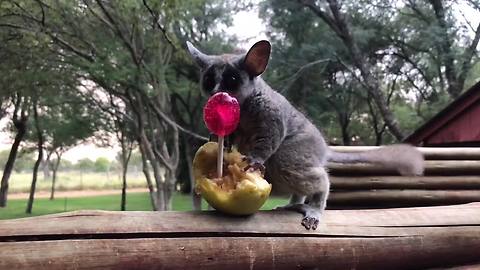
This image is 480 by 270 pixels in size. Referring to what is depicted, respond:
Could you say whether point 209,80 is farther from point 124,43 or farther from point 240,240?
point 124,43

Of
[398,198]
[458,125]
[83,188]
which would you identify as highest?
[458,125]

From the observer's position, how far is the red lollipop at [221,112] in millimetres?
1693

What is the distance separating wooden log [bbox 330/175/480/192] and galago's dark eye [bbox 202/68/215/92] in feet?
5.06

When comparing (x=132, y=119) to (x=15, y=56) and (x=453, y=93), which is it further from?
(x=453, y=93)

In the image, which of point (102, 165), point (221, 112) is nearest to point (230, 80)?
point (221, 112)

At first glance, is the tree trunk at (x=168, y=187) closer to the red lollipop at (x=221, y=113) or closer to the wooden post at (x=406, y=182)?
the wooden post at (x=406, y=182)

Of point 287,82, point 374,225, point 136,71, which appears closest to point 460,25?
point 287,82

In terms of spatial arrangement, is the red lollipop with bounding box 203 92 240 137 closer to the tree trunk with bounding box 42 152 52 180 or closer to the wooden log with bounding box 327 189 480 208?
the wooden log with bounding box 327 189 480 208

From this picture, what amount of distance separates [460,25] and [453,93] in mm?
1352

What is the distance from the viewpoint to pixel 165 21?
28.3 ft

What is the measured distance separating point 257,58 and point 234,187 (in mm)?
477

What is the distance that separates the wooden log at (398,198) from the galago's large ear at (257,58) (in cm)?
153

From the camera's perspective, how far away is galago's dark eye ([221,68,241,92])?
192 centimetres

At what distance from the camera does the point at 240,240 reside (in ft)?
6.07
